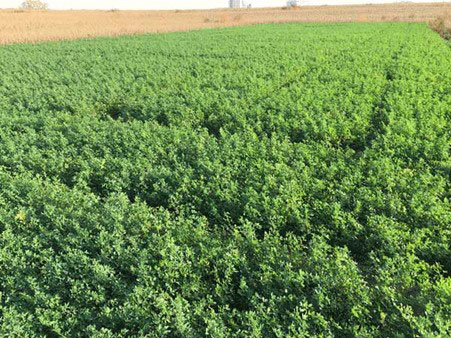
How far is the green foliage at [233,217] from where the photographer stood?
322 centimetres

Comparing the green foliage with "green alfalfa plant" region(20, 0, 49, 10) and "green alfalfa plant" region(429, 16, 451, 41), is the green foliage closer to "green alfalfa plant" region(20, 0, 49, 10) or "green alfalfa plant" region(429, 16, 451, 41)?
"green alfalfa plant" region(429, 16, 451, 41)

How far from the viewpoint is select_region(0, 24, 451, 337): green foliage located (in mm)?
3221

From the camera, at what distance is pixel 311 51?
16562 mm

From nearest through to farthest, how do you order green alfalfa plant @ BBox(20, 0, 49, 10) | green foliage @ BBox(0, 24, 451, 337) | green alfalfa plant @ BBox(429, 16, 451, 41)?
green foliage @ BBox(0, 24, 451, 337) → green alfalfa plant @ BBox(429, 16, 451, 41) → green alfalfa plant @ BBox(20, 0, 49, 10)

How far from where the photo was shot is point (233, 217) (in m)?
4.74

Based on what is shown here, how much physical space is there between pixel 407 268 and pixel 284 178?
2.06 metres

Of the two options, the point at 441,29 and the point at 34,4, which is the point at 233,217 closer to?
the point at 441,29

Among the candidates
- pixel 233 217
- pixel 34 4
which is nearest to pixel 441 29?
pixel 233 217

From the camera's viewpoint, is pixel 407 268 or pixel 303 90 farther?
pixel 303 90

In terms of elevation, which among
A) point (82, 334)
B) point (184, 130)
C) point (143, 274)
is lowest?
point (82, 334)

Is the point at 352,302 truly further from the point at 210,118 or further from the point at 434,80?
the point at 434,80

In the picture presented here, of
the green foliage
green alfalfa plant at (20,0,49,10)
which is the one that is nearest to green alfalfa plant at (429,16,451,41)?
the green foliage

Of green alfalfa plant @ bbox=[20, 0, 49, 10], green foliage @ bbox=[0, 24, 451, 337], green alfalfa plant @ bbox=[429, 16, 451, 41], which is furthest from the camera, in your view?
green alfalfa plant @ bbox=[20, 0, 49, 10]

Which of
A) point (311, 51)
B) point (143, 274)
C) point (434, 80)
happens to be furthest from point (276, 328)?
point (311, 51)
